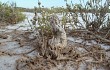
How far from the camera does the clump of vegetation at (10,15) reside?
26.2 feet

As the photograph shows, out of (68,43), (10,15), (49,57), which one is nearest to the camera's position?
(49,57)

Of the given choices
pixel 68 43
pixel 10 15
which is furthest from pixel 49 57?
pixel 10 15

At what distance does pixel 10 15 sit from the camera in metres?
8.18

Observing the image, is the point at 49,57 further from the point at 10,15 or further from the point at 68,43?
the point at 10,15

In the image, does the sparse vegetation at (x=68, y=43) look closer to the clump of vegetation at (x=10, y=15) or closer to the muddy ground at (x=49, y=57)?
the muddy ground at (x=49, y=57)

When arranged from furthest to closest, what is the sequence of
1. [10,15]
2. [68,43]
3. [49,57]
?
[10,15]
[68,43]
[49,57]

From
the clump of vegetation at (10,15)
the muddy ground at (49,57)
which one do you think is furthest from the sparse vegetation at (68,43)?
the clump of vegetation at (10,15)

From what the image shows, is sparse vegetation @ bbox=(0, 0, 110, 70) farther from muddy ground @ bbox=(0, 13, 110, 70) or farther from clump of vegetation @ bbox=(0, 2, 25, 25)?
clump of vegetation @ bbox=(0, 2, 25, 25)

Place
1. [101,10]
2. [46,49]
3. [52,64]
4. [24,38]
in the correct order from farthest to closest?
[101,10] < [24,38] < [46,49] < [52,64]

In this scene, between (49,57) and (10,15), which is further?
(10,15)

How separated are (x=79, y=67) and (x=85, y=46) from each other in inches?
40.3

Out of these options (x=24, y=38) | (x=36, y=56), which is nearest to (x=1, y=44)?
(x=24, y=38)

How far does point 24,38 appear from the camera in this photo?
6031 mm

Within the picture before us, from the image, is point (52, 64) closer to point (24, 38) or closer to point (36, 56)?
point (36, 56)
